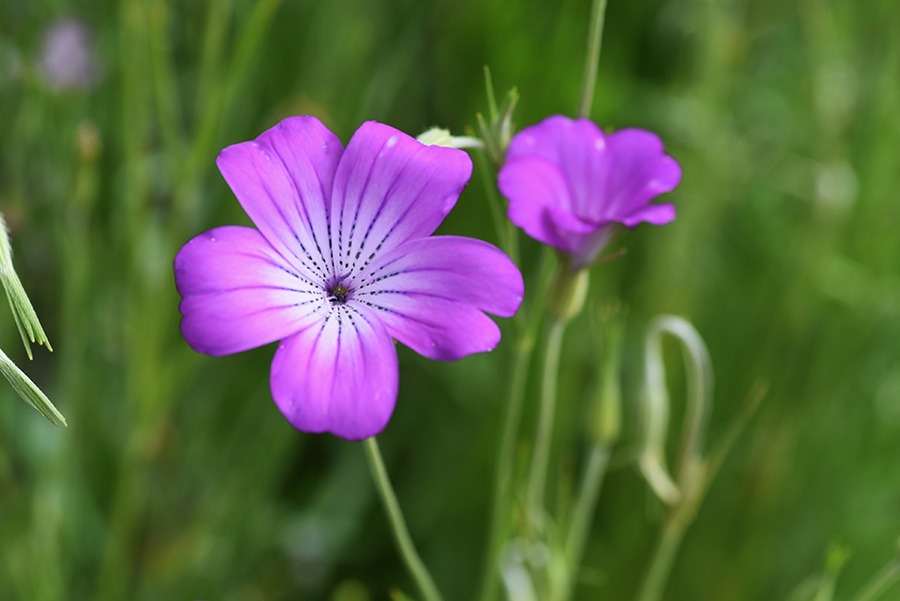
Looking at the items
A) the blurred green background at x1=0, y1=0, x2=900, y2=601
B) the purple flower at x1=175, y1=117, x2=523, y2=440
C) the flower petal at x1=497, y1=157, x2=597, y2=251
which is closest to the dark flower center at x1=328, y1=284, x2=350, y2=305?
the purple flower at x1=175, y1=117, x2=523, y2=440

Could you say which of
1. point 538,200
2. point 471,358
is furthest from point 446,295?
point 471,358

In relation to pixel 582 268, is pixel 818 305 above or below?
below

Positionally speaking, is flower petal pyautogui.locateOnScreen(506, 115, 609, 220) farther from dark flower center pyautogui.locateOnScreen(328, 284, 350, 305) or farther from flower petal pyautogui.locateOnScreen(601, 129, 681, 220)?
dark flower center pyautogui.locateOnScreen(328, 284, 350, 305)

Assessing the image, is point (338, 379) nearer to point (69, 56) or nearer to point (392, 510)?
point (392, 510)

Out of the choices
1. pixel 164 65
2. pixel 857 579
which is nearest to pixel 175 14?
pixel 164 65

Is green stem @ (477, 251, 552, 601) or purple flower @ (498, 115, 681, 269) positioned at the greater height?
purple flower @ (498, 115, 681, 269)

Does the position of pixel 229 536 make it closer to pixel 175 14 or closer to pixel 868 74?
pixel 175 14

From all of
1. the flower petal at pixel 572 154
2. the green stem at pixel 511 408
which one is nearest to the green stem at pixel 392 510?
the green stem at pixel 511 408
